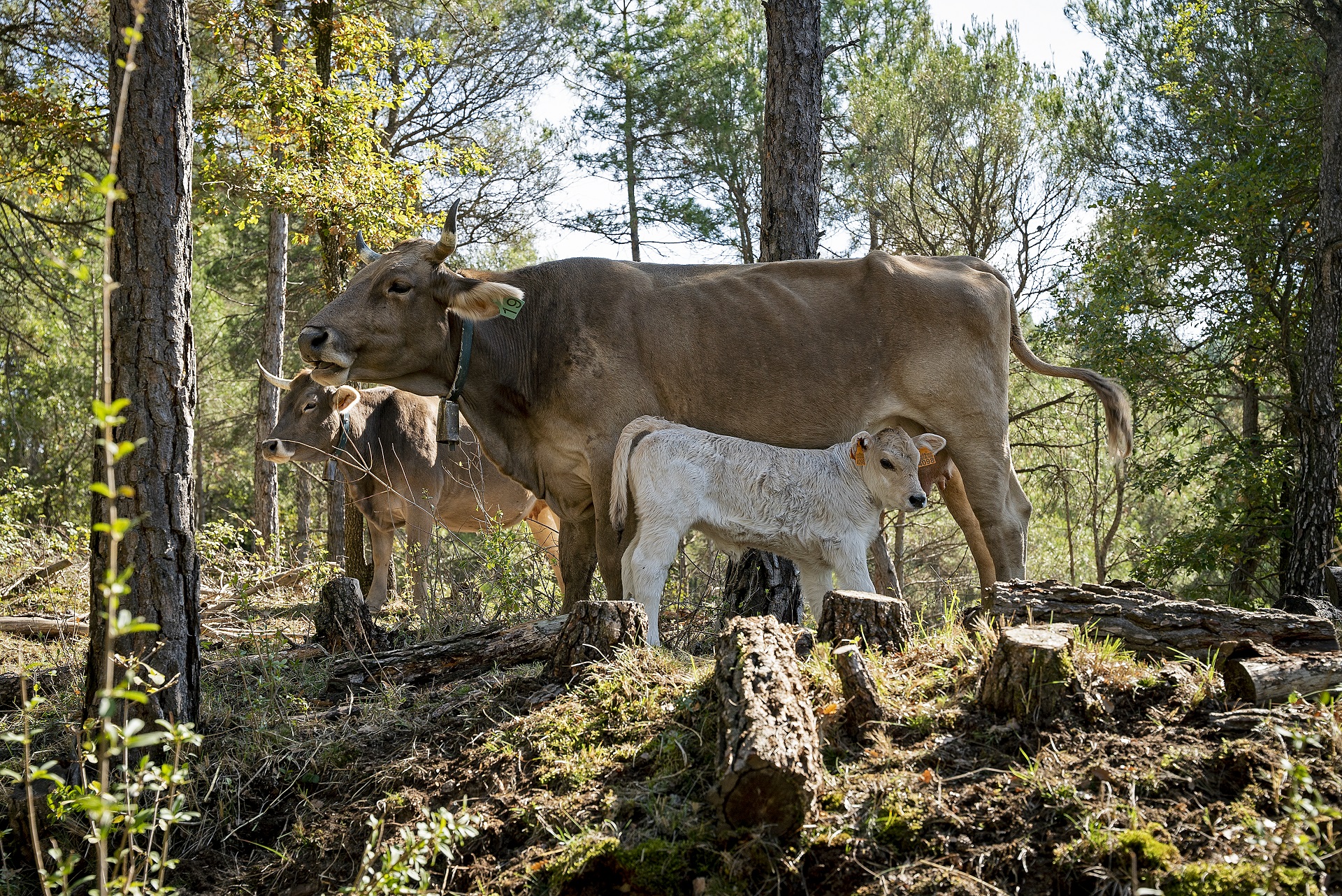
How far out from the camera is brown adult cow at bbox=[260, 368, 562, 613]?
10.8m

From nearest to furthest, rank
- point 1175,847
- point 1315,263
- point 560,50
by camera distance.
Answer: point 1175,847 → point 1315,263 → point 560,50

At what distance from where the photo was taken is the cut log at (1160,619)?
4.52 m

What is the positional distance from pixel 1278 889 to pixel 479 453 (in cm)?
1002

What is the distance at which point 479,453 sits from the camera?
12.1 meters

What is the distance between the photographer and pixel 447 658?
6.05m

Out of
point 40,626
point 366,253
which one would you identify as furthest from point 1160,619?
point 40,626

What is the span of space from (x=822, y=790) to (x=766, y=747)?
1.33ft

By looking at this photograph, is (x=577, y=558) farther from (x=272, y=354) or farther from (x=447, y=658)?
(x=272, y=354)

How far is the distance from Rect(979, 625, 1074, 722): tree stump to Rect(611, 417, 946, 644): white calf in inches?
78.2

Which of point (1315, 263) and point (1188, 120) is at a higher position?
point (1188, 120)

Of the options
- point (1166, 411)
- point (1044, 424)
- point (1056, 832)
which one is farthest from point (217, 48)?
point (1166, 411)

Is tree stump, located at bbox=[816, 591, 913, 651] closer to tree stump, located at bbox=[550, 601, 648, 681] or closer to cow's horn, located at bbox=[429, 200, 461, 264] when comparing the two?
tree stump, located at bbox=[550, 601, 648, 681]

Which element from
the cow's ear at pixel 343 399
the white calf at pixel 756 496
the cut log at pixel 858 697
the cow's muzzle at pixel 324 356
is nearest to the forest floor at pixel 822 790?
the cut log at pixel 858 697

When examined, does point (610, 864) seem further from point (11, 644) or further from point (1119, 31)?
point (1119, 31)
